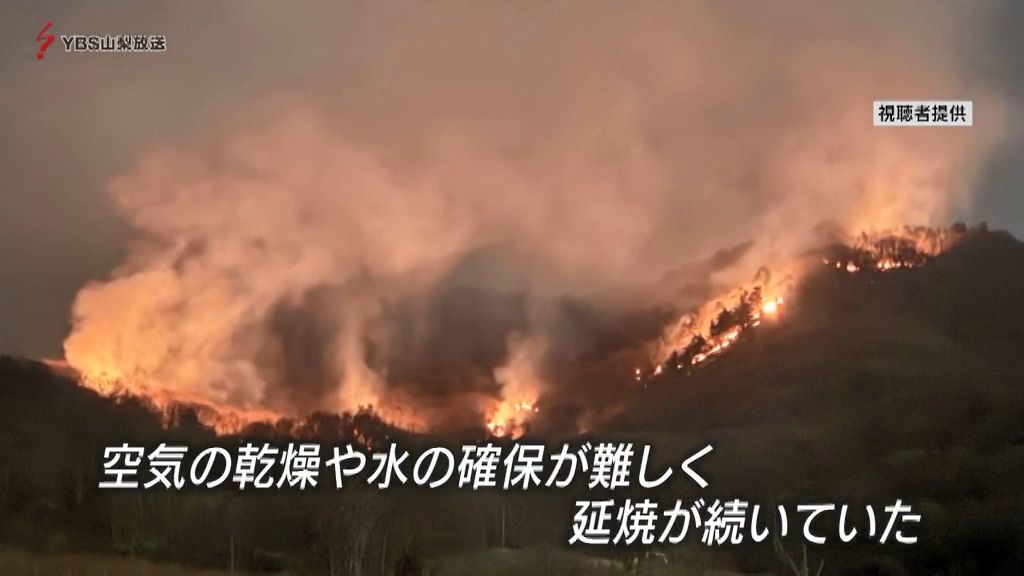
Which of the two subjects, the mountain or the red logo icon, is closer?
the mountain

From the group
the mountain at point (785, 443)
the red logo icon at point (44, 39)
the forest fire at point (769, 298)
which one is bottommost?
the mountain at point (785, 443)

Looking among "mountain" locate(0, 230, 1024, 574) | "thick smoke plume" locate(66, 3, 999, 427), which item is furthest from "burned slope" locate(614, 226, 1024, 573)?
"thick smoke plume" locate(66, 3, 999, 427)

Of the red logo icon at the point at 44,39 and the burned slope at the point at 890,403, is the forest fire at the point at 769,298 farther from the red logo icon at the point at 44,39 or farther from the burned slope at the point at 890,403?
the red logo icon at the point at 44,39

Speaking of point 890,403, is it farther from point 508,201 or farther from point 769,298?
point 508,201

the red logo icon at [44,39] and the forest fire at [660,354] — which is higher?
the red logo icon at [44,39]

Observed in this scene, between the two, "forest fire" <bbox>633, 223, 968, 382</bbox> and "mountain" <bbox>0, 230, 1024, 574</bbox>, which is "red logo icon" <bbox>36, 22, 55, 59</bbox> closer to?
"mountain" <bbox>0, 230, 1024, 574</bbox>

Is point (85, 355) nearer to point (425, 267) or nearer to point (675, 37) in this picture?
point (425, 267)

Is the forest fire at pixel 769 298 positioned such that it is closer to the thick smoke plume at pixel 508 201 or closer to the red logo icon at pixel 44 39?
the thick smoke plume at pixel 508 201

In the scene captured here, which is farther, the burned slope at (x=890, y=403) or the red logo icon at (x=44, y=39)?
the red logo icon at (x=44, y=39)

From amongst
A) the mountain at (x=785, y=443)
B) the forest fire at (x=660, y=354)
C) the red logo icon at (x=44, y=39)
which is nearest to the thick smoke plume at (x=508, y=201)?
the forest fire at (x=660, y=354)

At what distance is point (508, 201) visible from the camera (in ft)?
6.81

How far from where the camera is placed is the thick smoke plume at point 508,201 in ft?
6.68

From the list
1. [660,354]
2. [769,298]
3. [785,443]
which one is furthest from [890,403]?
[660,354]

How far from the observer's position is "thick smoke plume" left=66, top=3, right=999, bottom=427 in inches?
80.2
